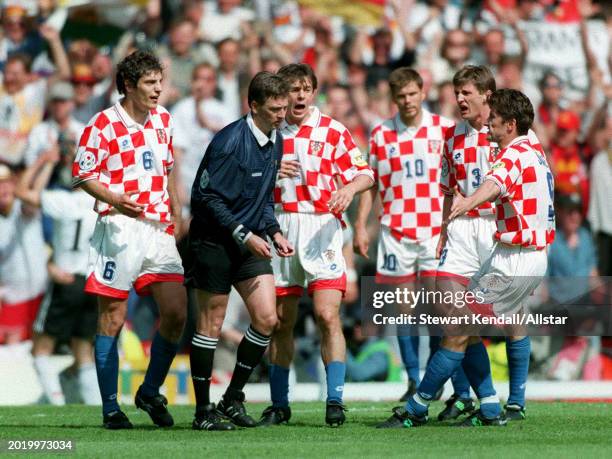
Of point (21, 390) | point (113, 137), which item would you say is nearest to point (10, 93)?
point (21, 390)

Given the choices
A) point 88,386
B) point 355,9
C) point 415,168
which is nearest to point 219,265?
point 415,168

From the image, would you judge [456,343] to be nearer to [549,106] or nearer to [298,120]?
[298,120]

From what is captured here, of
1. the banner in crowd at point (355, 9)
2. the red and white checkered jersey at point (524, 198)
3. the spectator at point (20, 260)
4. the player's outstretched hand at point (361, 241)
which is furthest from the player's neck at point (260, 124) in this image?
the banner in crowd at point (355, 9)

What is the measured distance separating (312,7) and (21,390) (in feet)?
21.8

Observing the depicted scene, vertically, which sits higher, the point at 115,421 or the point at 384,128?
the point at 384,128

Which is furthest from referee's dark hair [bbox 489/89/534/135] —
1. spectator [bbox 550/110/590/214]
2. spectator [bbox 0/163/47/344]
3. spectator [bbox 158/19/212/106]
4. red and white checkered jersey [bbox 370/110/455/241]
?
Answer: spectator [bbox 158/19/212/106]

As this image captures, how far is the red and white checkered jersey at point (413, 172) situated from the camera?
1153cm

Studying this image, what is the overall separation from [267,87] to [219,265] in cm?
125

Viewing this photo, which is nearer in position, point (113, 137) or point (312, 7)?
point (113, 137)

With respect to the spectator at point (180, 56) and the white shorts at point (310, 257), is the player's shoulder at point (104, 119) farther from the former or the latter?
the spectator at point (180, 56)

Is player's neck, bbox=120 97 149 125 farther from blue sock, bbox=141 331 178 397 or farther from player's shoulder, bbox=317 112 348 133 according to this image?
blue sock, bbox=141 331 178 397

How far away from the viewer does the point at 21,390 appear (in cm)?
1301

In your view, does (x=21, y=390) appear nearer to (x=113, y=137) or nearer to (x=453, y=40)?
(x=113, y=137)

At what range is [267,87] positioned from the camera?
341 inches
